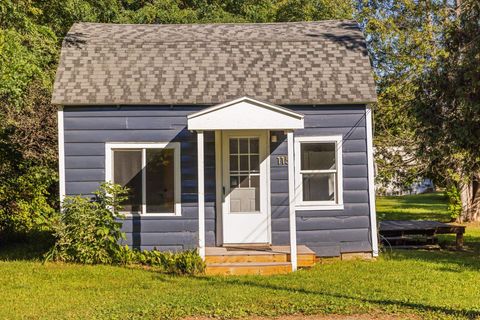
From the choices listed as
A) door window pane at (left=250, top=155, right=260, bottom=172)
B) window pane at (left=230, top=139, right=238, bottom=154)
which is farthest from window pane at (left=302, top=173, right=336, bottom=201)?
window pane at (left=230, top=139, right=238, bottom=154)

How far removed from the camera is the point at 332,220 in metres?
12.0

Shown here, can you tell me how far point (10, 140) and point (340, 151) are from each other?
26.6 ft

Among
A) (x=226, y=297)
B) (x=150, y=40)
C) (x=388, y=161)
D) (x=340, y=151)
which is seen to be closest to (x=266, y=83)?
(x=340, y=151)

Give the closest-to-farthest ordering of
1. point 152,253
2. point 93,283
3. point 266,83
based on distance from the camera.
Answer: point 93,283, point 152,253, point 266,83

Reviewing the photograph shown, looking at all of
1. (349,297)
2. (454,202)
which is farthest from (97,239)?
(454,202)

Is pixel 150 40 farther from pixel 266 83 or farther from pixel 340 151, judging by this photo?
pixel 340 151

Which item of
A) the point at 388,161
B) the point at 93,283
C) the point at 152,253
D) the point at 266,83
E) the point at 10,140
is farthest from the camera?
the point at 388,161

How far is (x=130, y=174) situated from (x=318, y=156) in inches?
149

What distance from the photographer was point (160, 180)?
1198 centimetres

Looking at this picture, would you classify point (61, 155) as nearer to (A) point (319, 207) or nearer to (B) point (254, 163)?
(B) point (254, 163)

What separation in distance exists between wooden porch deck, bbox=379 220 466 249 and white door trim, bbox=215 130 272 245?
3.80 m

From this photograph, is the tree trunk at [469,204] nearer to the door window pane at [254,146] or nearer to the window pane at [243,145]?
the door window pane at [254,146]

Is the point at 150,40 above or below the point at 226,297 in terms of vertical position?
above

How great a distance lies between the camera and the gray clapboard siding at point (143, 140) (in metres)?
11.8
